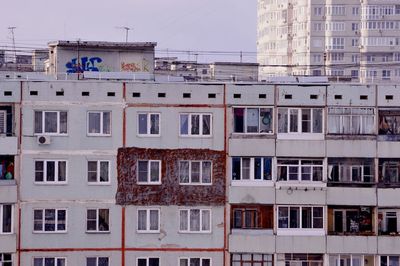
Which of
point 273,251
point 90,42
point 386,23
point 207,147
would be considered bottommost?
point 273,251

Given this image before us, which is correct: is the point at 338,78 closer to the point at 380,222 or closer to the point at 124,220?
the point at 380,222

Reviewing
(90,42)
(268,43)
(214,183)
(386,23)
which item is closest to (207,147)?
(214,183)

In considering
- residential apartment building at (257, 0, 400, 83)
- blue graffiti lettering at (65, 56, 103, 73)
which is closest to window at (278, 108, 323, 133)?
blue graffiti lettering at (65, 56, 103, 73)

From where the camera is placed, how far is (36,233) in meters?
46.5

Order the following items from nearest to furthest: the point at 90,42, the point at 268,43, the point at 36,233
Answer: the point at 36,233 < the point at 90,42 < the point at 268,43

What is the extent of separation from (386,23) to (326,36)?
7.65m

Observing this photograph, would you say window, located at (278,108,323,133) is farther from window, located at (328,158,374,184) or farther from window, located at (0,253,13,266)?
window, located at (0,253,13,266)

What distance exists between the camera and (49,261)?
46562 millimetres

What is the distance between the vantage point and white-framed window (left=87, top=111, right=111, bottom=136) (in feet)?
154

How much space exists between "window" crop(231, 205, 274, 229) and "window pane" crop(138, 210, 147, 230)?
3337 millimetres

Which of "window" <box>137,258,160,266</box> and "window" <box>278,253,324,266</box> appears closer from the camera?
"window" <box>137,258,160,266</box>

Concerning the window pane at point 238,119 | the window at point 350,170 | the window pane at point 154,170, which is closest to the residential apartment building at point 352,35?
the window at point 350,170

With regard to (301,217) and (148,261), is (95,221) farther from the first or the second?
(301,217)

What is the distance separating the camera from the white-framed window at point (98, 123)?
154ft
